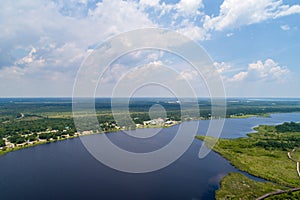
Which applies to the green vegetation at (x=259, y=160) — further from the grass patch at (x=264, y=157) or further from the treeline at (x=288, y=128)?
the treeline at (x=288, y=128)

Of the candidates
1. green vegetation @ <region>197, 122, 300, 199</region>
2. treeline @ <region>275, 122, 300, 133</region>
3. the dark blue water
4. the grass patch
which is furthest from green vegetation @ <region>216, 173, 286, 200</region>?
treeline @ <region>275, 122, 300, 133</region>

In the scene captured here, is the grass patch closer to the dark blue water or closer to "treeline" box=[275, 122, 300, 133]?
the dark blue water

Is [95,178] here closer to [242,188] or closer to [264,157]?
[242,188]

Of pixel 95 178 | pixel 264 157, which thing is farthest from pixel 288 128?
pixel 95 178

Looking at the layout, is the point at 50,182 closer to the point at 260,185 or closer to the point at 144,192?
the point at 144,192

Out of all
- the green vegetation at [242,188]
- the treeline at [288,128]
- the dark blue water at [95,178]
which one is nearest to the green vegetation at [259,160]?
the green vegetation at [242,188]

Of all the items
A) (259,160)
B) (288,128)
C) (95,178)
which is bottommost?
(95,178)

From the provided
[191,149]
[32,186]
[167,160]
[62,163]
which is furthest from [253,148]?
[32,186]

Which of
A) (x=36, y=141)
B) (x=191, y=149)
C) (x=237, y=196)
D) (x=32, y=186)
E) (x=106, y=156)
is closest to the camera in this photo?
(x=237, y=196)
